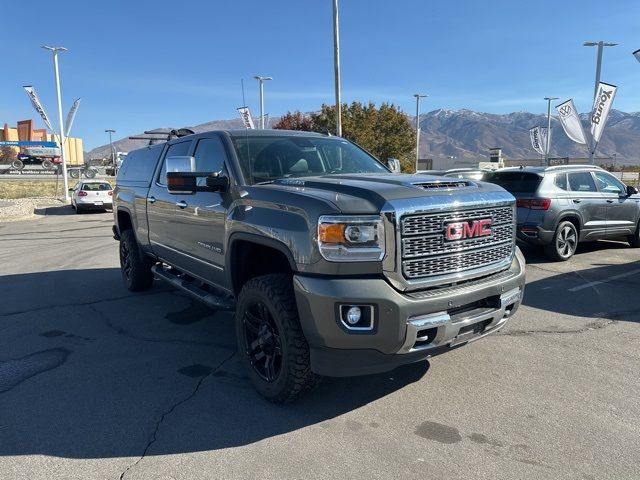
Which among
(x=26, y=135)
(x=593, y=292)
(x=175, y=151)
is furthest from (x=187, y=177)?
(x=26, y=135)

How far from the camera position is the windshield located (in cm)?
436

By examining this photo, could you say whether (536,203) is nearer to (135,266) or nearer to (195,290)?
(195,290)

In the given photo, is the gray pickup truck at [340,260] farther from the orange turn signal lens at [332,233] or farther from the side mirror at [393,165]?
the side mirror at [393,165]

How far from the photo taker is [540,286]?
7016 mm

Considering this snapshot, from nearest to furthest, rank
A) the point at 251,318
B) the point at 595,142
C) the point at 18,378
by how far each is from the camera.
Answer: the point at 251,318
the point at 18,378
the point at 595,142

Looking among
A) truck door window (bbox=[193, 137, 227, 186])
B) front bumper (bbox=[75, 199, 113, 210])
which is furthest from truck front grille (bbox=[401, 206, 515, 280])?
front bumper (bbox=[75, 199, 113, 210])

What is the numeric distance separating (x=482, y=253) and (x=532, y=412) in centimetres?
116

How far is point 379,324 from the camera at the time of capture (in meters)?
3.03

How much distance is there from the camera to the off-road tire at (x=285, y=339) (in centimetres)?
334

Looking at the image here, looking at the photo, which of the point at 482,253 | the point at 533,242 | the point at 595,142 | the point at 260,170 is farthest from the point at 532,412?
the point at 595,142

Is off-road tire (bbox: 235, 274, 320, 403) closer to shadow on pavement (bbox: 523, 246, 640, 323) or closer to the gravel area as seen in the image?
shadow on pavement (bbox: 523, 246, 640, 323)

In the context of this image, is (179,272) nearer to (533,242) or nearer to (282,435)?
(282,435)

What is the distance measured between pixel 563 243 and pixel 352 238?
22.8 feet

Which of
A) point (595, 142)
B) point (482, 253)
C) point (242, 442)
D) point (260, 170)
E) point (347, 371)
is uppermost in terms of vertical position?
point (595, 142)
